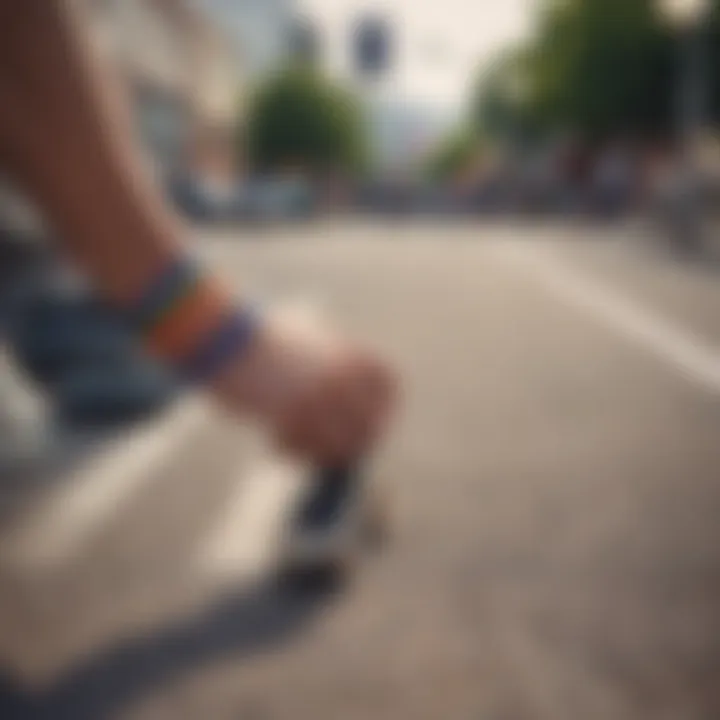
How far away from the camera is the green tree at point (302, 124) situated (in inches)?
108

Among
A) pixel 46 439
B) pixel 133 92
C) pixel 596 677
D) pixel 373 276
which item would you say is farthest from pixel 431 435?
pixel 373 276

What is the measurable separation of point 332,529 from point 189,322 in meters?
0.49

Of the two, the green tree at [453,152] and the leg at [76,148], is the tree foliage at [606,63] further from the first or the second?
the leg at [76,148]

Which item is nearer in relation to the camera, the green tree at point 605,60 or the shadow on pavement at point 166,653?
the shadow on pavement at point 166,653

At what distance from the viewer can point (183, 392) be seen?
3576mm

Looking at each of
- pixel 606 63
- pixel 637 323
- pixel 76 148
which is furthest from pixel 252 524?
pixel 637 323

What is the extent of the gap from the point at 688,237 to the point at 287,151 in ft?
6.31

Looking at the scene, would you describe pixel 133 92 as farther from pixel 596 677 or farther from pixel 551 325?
pixel 551 325

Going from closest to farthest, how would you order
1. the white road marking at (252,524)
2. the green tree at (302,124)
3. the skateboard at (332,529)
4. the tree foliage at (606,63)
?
1. the skateboard at (332,529)
2. the white road marking at (252,524)
3. the tree foliage at (606,63)
4. the green tree at (302,124)

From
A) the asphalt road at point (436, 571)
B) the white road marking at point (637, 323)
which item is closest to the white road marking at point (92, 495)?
the asphalt road at point (436, 571)

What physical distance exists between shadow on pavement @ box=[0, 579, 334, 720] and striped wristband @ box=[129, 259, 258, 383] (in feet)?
1.50

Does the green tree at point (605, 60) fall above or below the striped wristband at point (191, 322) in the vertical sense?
above

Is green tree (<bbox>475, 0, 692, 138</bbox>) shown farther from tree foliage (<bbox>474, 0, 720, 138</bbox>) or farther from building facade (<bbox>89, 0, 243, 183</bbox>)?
building facade (<bbox>89, 0, 243, 183</bbox>)

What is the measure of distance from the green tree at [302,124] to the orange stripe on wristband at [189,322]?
59 centimetres
